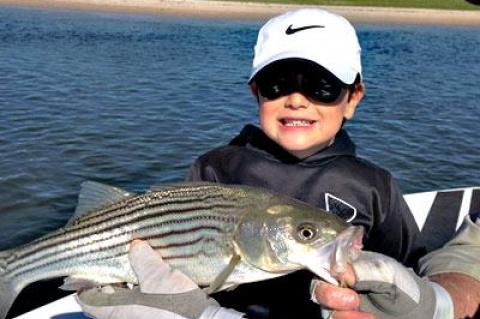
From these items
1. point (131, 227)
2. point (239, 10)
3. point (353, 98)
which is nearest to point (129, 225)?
point (131, 227)

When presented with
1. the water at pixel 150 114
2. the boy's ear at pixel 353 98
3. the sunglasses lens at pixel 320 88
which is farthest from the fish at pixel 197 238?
the water at pixel 150 114

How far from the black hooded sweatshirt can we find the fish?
806 mm

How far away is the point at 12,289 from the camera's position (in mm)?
3609

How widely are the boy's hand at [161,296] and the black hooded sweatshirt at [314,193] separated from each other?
77 cm

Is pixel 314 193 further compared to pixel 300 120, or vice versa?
pixel 314 193

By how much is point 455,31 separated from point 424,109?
40578 mm

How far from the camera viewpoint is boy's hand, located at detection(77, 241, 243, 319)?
302cm

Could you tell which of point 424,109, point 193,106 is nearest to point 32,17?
point 193,106

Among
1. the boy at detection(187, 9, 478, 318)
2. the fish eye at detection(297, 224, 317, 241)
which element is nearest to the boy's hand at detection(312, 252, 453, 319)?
the fish eye at detection(297, 224, 317, 241)

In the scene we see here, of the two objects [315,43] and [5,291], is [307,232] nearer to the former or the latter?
[315,43]

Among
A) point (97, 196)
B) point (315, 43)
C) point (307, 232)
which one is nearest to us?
point (307, 232)

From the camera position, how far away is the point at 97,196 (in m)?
3.46

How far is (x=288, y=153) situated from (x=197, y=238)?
4.08 ft

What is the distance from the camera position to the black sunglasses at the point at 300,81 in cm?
361
